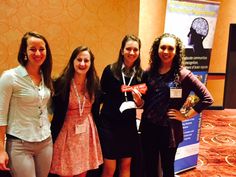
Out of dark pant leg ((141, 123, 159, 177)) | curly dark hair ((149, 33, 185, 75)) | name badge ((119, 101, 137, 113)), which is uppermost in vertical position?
curly dark hair ((149, 33, 185, 75))

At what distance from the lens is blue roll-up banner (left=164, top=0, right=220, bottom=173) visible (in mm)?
2893

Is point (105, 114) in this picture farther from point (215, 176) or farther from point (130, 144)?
point (215, 176)

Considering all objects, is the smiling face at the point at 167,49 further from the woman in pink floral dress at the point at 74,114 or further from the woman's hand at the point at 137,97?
the woman in pink floral dress at the point at 74,114

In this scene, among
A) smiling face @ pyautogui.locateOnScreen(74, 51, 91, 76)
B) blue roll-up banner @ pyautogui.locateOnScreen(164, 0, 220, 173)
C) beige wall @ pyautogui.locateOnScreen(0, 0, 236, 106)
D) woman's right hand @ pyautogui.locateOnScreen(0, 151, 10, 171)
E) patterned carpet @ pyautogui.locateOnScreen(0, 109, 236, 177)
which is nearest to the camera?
woman's right hand @ pyautogui.locateOnScreen(0, 151, 10, 171)

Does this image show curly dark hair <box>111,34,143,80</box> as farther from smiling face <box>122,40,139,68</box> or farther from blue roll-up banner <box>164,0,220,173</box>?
blue roll-up banner <box>164,0,220,173</box>

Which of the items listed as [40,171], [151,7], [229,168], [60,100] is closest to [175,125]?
[60,100]

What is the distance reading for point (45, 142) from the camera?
179 cm

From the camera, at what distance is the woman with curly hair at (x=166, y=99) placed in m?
2.18

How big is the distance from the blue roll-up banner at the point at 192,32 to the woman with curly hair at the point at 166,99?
0.61m

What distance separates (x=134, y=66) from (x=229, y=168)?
7.32 ft

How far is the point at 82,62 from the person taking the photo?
1978 mm

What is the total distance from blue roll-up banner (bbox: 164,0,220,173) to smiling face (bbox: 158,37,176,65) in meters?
0.76

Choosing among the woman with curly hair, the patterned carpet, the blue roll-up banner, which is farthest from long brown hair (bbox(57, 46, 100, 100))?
the blue roll-up banner

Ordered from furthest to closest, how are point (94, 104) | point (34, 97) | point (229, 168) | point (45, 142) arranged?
point (229, 168) < point (94, 104) < point (45, 142) < point (34, 97)
